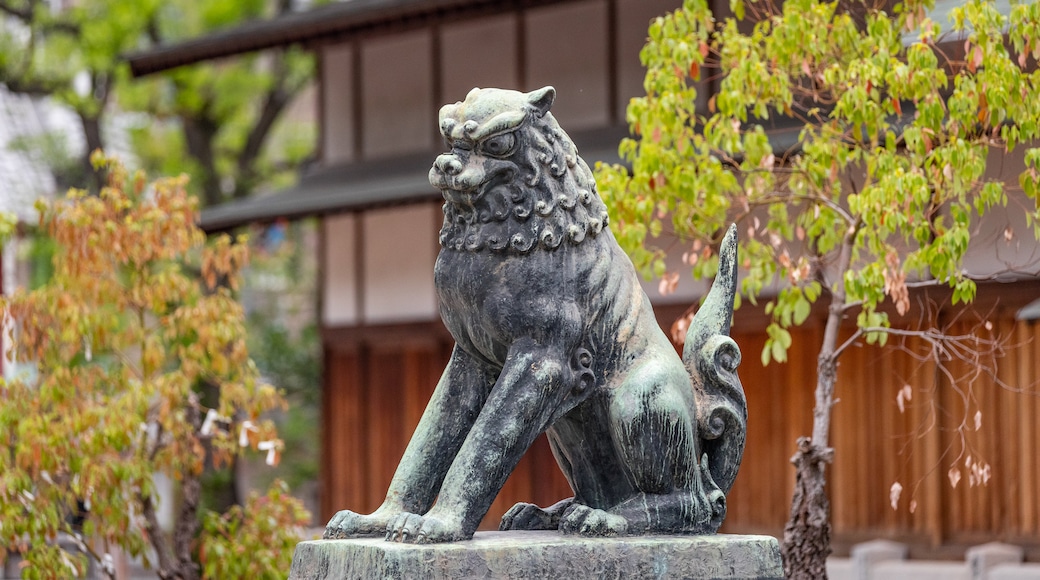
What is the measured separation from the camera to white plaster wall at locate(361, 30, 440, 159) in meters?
15.6

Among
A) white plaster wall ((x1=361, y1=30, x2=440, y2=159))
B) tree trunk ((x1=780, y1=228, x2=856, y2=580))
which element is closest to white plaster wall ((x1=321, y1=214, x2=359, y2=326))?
white plaster wall ((x1=361, y1=30, x2=440, y2=159))

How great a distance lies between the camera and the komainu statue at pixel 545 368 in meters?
4.79

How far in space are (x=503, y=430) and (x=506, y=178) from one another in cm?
86

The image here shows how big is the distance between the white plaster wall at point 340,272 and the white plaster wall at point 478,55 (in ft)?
6.11

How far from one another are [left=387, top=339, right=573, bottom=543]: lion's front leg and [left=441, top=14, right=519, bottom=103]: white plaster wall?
9.96m

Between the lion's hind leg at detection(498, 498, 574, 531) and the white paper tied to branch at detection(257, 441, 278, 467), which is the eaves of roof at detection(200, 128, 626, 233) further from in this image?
the lion's hind leg at detection(498, 498, 574, 531)

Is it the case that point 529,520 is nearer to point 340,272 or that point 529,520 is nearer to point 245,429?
point 245,429

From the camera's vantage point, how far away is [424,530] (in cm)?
457

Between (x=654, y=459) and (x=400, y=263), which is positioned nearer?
(x=654, y=459)

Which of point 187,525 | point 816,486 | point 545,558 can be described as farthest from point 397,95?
point 545,558

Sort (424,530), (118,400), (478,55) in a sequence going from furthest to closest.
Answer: (478,55) → (118,400) → (424,530)

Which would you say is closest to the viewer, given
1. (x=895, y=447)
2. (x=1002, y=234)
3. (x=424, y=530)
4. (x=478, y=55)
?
(x=424, y=530)

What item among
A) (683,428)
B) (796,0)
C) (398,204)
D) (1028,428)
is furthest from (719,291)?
(398,204)

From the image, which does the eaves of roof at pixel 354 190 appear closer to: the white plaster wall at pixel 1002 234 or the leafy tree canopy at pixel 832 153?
the white plaster wall at pixel 1002 234
